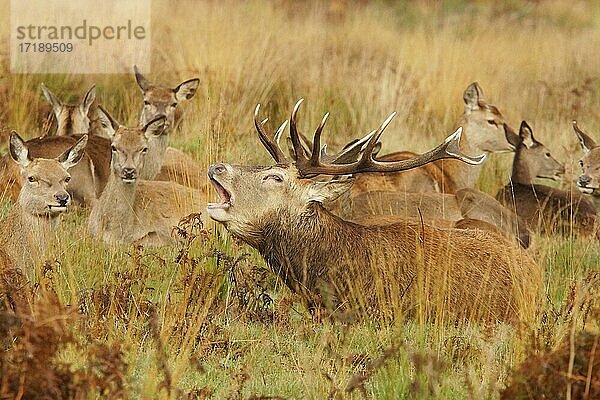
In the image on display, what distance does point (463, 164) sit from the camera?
11.4 meters

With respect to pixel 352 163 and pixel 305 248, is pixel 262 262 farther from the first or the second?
pixel 352 163

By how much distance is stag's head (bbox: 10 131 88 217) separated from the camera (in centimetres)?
789

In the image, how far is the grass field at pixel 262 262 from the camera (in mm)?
5711

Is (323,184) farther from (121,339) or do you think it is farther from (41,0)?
(41,0)

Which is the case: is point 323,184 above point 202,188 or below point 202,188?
above

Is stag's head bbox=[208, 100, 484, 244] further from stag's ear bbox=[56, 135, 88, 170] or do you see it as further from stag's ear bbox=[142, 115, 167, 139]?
stag's ear bbox=[142, 115, 167, 139]

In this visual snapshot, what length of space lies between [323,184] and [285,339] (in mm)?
926

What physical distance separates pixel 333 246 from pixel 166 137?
3846mm

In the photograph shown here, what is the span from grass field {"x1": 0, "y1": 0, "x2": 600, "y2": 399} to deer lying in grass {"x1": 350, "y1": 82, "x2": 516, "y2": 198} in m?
0.51

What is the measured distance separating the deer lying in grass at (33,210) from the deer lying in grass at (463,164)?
3.20 metres

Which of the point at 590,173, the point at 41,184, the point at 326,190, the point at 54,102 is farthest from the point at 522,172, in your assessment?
the point at 41,184

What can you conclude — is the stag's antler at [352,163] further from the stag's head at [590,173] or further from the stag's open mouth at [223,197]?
the stag's head at [590,173]

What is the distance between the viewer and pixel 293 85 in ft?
45.0

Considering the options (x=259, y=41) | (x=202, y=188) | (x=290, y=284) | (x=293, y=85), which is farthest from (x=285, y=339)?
(x=259, y=41)
